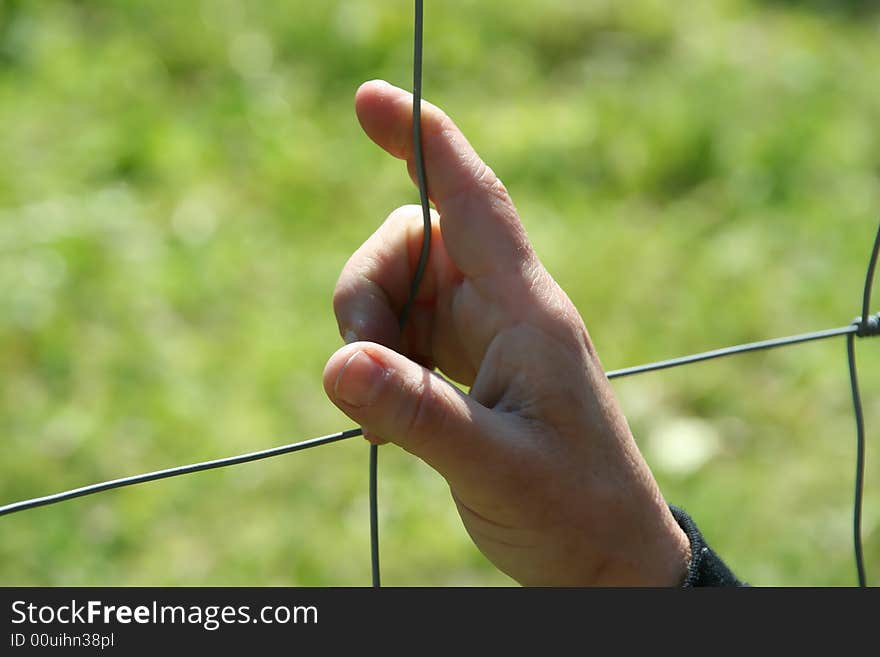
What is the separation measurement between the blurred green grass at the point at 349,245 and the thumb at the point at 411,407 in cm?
101

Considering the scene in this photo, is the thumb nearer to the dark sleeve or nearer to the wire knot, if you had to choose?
the dark sleeve

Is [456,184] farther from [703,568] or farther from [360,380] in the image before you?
[703,568]

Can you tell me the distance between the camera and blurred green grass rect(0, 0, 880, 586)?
1.81 m

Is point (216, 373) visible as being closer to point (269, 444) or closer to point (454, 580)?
point (269, 444)

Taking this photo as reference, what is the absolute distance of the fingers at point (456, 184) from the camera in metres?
0.81

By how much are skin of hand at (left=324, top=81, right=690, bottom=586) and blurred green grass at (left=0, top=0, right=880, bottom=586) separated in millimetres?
897

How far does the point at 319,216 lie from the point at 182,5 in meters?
0.85

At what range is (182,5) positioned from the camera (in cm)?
285

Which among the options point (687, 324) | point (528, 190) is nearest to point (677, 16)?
point (528, 190)

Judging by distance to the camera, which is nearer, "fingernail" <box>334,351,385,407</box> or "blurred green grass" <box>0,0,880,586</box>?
"fingernail" <box>334,351,385,407</box>

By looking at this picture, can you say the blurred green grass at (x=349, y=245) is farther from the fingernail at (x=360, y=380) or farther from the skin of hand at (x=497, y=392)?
the fingernail at (x=360, y=380)

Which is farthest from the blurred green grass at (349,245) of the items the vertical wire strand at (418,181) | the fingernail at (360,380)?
the fingernail at (360,380)

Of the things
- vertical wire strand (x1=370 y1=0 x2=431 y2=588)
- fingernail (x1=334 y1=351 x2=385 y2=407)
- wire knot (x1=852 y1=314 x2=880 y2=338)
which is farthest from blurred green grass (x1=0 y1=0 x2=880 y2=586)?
fingernail (x1=334 y1=351 x2=385 y2=407)
